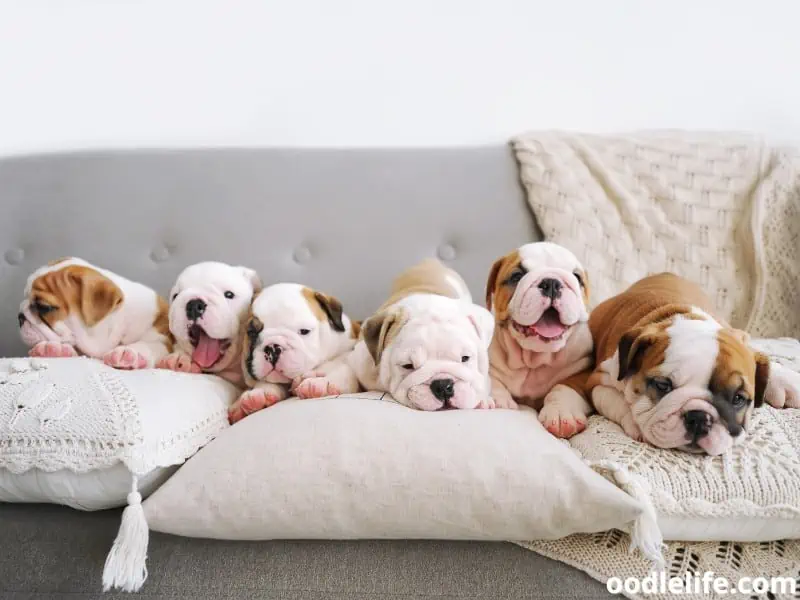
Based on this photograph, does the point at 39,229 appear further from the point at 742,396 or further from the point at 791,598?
the point at 791,598

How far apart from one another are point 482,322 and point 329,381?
389mm

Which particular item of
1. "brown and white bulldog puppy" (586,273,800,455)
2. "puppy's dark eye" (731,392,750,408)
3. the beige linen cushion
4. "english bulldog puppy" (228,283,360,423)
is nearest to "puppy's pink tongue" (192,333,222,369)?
"english bulldog puppy" (228,283,360,423)

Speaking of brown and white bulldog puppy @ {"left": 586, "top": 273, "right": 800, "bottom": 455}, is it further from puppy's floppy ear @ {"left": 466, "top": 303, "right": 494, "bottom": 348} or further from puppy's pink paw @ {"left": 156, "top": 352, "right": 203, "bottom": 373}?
puppy's pink paw @ {"left": 156, "top": 352, "right": 203, "bottom": 373}

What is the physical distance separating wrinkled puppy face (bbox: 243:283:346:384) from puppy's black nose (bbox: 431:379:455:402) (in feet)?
1.21

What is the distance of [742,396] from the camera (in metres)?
1.07

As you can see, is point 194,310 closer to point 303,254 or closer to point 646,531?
point 303,254

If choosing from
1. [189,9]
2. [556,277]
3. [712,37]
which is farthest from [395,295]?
[712,37]

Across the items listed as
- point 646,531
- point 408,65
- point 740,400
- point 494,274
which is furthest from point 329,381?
point 408,65

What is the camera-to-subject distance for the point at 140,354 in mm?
1515

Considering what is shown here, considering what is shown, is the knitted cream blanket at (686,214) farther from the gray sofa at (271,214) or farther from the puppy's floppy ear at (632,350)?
the puppy's floppy ear at (632,350)

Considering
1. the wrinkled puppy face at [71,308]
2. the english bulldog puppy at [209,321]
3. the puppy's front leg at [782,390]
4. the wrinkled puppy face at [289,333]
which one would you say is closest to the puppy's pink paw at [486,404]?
the wrinkled puppy face at [289,333]

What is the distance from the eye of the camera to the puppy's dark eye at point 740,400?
1.07 m

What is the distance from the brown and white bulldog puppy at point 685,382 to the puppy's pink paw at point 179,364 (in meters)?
1.00

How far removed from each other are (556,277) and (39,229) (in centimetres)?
164
